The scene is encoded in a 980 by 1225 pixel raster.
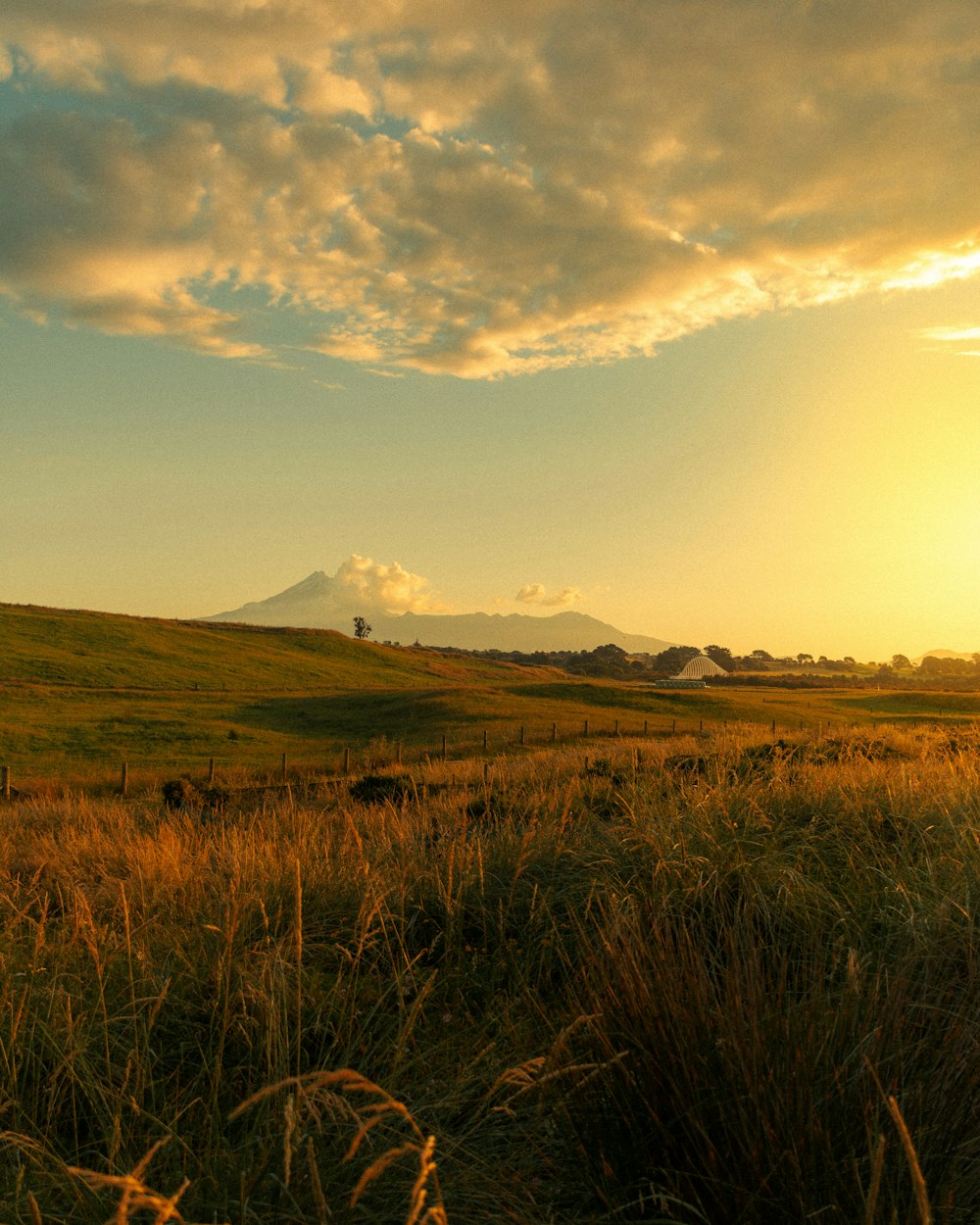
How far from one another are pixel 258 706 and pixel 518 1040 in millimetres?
68824

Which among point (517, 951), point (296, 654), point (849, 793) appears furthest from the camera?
point (296, 654)

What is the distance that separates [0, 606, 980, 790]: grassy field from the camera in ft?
155

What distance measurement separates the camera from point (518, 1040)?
3.93 metres

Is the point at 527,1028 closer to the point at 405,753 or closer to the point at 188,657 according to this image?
the point at 405,753

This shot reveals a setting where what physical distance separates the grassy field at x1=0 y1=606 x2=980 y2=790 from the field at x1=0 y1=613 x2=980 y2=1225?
101 ft

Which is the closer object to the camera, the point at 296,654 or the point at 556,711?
the point at 556,711

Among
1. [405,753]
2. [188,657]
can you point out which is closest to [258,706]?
[188,657]

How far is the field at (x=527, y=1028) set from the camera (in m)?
2.79

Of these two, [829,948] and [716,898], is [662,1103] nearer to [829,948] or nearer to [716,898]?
[829,948]

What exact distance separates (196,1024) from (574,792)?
732cm

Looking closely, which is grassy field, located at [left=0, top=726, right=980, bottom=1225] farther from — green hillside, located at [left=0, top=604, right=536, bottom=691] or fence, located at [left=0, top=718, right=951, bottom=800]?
green hillside, located at [left=0, top=604, right=536, bottom=691]

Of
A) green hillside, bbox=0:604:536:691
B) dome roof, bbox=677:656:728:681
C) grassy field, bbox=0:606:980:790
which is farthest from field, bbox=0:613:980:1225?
dome roof, bbox=677:656:728:681

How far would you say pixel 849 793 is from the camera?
9.05m

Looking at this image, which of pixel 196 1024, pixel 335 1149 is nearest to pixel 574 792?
pixel 196 1024
